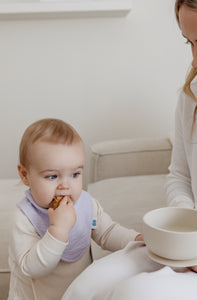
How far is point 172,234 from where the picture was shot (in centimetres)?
83

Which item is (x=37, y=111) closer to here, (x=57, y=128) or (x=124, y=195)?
(x=124, y=195)

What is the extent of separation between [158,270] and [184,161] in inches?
22.4

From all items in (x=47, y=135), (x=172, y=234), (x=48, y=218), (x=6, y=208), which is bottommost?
(x=6, y=208)

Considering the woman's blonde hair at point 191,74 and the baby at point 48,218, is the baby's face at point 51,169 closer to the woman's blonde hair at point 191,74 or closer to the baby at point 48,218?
the baby at point 48,218

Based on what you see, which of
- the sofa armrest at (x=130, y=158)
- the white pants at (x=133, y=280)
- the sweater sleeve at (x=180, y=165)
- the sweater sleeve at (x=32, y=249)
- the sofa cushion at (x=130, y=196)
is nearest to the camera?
the white pants at (x=133, y=280)

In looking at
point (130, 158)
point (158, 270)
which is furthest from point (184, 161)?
point (130, 158)

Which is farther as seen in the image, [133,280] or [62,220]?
[62,220]

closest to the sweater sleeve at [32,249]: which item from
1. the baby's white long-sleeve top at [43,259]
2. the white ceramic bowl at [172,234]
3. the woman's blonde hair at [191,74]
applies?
the baby's white long-sleeve top at [43,259]

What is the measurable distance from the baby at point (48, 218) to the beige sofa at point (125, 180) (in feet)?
1.31

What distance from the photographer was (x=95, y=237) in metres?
1.27

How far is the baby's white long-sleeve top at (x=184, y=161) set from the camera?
1300 millimetres

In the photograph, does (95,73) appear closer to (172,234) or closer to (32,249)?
(32,249)

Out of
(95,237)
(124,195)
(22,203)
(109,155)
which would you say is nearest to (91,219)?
(95,237)

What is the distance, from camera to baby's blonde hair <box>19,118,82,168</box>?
111cm
